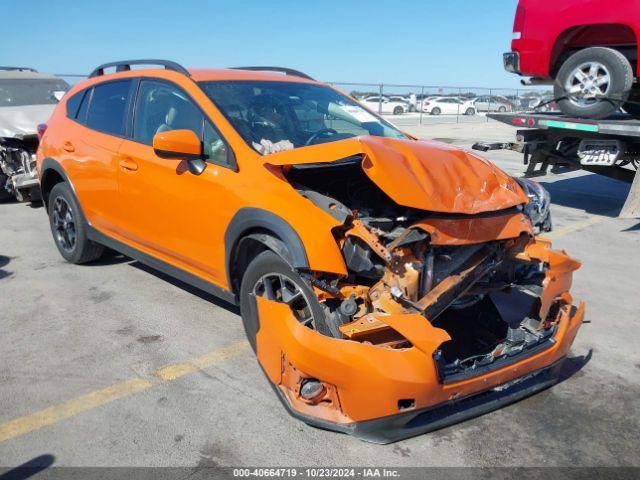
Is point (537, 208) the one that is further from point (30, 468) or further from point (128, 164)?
point (30, 468)

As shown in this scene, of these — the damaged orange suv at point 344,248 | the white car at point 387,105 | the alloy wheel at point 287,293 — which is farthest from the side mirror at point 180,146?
the white car at point 387,105

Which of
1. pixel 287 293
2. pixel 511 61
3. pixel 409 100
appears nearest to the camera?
pixel 287 293

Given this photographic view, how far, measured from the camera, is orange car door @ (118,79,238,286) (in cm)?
364

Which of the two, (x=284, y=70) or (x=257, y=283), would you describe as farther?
(x=284, y=70)

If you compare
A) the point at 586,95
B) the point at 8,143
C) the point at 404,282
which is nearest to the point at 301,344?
the point at 404,282

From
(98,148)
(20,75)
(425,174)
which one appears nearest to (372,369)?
(425,174)

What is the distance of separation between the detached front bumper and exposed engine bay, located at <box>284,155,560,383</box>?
0.28 ft

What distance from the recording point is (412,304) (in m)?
2.83

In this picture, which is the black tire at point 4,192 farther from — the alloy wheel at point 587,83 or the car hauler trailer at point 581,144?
the alloy wheel at point 587,83

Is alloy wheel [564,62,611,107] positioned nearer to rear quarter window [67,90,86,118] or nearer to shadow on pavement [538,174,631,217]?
shadow on pavement [538,174,631,217]

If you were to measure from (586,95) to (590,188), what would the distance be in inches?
116

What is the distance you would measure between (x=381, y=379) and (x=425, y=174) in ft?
3.74

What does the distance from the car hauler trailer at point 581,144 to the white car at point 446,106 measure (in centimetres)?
2488

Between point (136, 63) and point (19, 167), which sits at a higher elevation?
point (136, 63)
